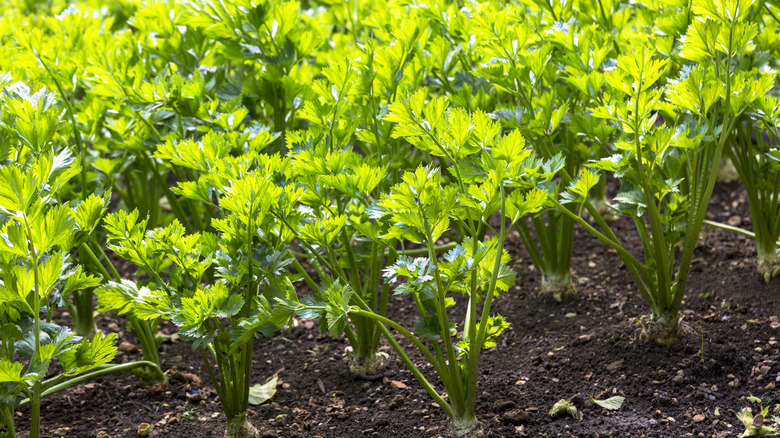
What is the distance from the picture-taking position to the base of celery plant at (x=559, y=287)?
2812mm

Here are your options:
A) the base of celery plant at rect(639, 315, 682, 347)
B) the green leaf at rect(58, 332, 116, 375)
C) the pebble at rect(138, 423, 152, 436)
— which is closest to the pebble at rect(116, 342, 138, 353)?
the pebble at rect(138, 423, 152, 436)

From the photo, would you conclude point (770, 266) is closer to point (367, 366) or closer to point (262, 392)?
point (367, 366)

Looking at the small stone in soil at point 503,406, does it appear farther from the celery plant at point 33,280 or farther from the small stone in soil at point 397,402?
the celery plant at point 33,280

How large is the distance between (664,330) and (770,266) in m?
0.60

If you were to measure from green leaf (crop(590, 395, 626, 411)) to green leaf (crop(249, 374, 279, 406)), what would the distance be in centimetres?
102

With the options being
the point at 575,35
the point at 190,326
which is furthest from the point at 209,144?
the point at 575,35

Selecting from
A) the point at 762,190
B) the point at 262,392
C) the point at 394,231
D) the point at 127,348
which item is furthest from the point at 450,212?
the point at 127,348

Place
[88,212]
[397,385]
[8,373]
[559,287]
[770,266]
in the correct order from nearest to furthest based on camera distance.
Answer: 1. [8,373]
2. [88,212]
3. [397,385]
4. [770,266]
5. [559,287]

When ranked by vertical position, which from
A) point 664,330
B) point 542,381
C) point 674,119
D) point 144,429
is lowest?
point 144,429

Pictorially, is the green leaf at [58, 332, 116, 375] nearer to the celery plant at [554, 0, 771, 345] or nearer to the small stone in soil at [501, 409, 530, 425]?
the small stone in soil at [501, 409, 530, 425]

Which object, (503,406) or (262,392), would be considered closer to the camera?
(503,406)

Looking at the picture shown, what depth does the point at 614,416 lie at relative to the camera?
6.87 feet

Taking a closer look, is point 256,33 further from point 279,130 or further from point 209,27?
point 279,130

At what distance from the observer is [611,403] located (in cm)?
214
